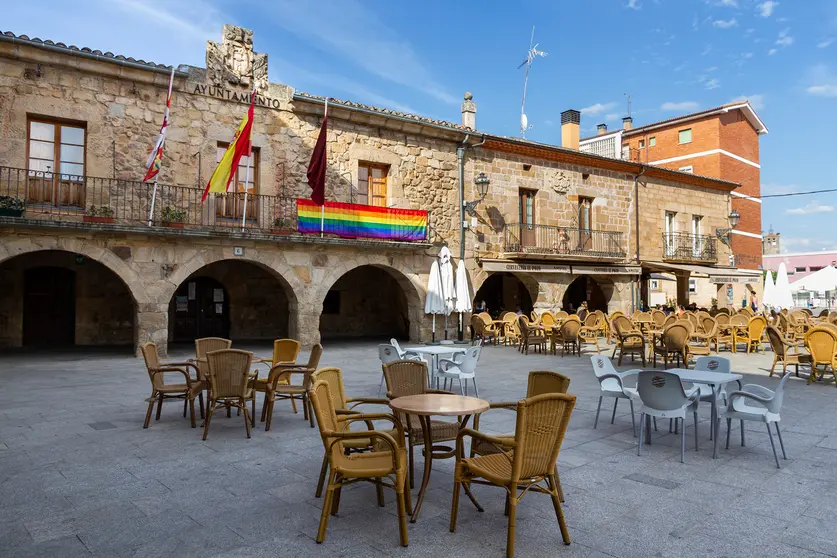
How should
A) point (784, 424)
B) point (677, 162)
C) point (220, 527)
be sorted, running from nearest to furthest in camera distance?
point (220, 527), point (784, 424), point (677, 162)

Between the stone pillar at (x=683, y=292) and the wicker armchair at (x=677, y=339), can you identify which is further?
the stone pillar at (x=683, y=292)

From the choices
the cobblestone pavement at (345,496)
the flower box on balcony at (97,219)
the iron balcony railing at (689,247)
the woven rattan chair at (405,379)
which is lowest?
the cobblestone pavement at (345,496)

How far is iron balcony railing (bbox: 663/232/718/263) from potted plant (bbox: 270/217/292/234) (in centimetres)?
1350

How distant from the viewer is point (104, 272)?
13.7 metres

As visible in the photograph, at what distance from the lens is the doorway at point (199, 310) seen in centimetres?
1502

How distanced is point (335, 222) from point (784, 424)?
9634 mm

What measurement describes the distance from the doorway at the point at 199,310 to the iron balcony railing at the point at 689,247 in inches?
576

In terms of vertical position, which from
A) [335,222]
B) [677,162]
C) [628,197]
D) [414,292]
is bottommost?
[414,292]

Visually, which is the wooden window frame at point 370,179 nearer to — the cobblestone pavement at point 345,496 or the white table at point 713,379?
the cobblestone pavement at point 345,496

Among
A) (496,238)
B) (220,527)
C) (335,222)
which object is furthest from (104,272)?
(220,527)

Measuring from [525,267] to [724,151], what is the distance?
16658mm

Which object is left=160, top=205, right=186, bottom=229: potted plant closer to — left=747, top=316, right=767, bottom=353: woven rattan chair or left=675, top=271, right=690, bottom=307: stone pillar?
left=747, top=316, right=767, bottom=353: woven rattan chair

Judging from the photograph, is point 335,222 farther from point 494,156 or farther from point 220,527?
point 220,527

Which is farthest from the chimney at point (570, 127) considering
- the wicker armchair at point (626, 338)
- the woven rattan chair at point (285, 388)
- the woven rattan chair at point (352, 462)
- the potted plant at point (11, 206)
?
the woven rattan chair at point (352, 462)
